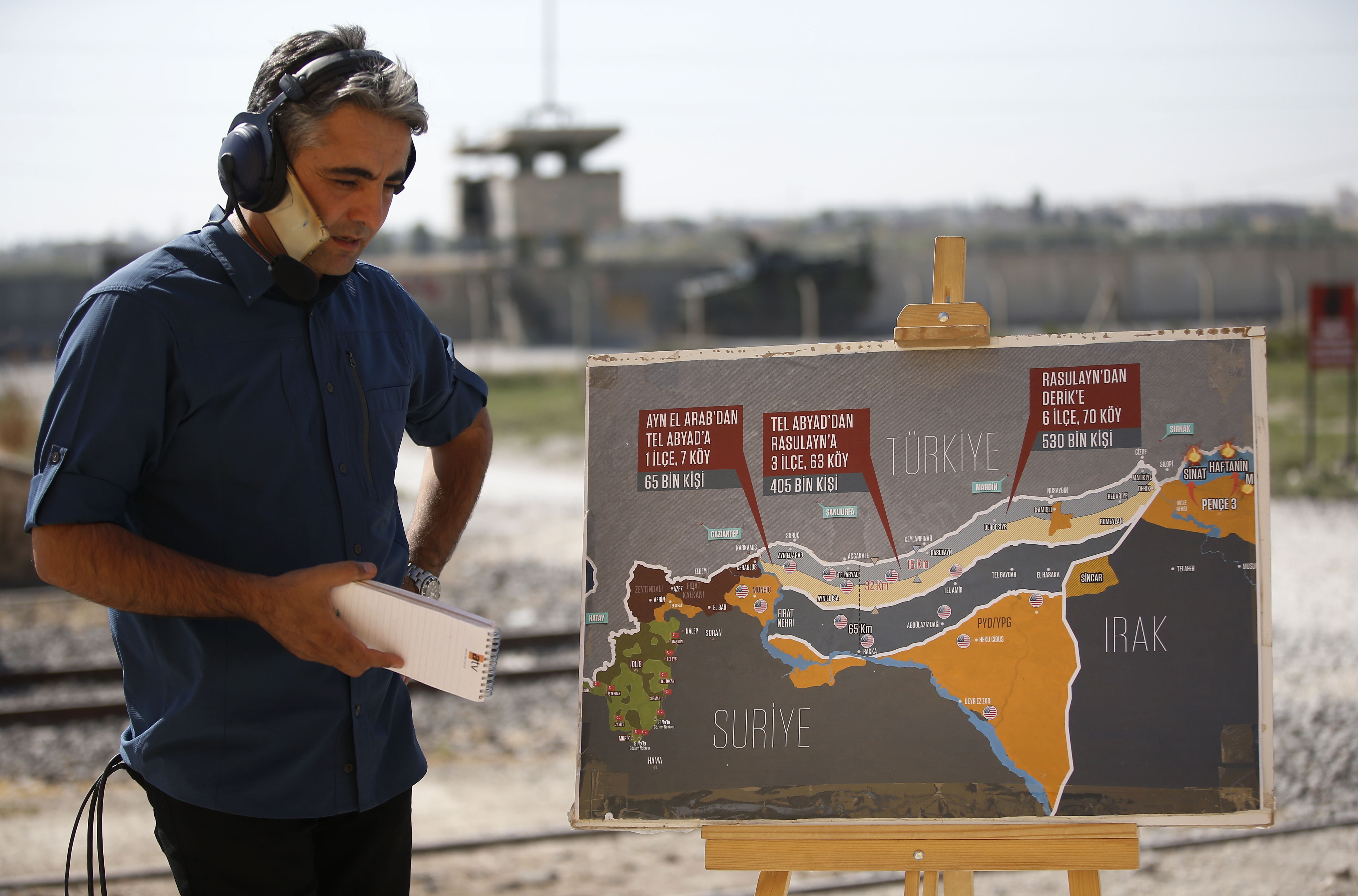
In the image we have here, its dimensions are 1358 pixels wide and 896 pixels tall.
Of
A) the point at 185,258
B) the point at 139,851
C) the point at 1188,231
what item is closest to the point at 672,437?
the point at 185,258

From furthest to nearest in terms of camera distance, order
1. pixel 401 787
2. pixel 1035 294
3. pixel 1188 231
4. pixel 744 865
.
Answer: pixel 1188 231 < pixel 1035 294 < pixel 744 865 < pixel 401 787

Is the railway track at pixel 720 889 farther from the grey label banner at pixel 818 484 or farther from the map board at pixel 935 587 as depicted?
the grey label banner at pixel 818 484

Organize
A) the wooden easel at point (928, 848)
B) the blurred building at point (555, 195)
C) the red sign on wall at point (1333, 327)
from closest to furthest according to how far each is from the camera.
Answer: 1. the wooden easel at point (928, 848)
2. the red sign on wall at point (1333, 327)
3. the blurred building at point (555, 195)

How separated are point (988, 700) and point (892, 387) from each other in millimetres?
758

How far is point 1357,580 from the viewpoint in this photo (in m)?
8.09

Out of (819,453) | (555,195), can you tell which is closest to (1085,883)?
(819,453)

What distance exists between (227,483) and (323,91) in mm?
772

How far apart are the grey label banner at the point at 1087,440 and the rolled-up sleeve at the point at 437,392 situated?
1.33m

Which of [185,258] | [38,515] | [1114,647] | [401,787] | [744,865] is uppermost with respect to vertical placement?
[185,258]

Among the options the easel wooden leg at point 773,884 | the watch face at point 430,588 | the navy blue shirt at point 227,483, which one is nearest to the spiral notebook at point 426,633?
the navy blue shirt at point 227,483

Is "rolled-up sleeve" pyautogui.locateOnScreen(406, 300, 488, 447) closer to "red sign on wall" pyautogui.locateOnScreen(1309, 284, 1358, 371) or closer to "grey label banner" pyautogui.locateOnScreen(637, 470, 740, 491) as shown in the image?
"grey label banner" pyautogui.locateOnScreen(637, 470, 740, 491)

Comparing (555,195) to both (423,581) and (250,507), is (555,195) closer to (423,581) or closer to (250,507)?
(423,581)

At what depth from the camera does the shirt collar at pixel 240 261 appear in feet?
6.64

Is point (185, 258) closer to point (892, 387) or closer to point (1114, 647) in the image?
point (892, 387)
